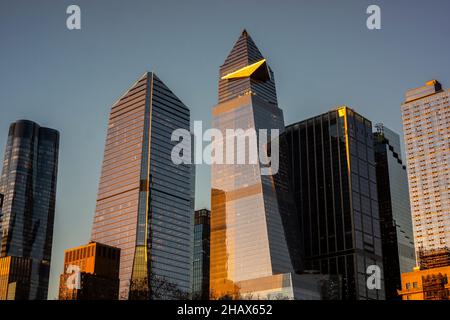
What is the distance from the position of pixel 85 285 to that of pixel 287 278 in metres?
59.4
